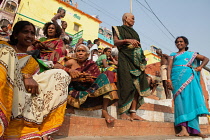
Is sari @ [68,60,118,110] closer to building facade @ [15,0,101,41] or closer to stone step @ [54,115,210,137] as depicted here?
stone step @ [54,115,210,137]

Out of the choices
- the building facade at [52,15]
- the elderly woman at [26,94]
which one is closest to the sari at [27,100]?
the elderly woman at [26,94]

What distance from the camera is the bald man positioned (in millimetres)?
3244

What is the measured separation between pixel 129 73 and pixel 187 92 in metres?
1.54

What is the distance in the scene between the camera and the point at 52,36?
4.07 metres

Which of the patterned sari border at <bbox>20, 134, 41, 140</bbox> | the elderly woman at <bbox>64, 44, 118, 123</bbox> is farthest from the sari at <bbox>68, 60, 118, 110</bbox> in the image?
the patterned sari border at <bbox>20, 134, 41, 140</bbox>

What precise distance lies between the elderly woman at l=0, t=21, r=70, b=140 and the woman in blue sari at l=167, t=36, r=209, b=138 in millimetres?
2851

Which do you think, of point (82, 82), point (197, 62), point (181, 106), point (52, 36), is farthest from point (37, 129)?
point (197, 62)

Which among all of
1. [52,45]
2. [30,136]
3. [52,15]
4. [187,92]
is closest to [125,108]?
[187,92]

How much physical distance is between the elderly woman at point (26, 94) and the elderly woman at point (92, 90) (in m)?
0.74

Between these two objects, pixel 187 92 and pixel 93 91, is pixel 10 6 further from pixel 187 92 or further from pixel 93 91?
pixel 187 92

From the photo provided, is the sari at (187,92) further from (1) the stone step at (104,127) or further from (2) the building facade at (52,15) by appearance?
(2) the building facade at (52,15)

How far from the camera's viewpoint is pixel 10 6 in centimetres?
1775

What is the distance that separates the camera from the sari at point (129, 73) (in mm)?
3236

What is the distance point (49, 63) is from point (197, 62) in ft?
11.6
